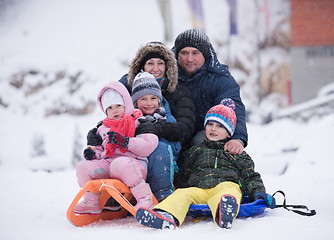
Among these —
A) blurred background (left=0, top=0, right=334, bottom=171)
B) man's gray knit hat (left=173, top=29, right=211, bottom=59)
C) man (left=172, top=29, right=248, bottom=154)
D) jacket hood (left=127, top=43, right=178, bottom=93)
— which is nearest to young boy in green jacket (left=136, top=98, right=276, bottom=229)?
man (left=172, top=29, right=248, bottom=154)

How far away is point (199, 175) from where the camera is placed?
2434mm

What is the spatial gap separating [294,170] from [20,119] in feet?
27.9

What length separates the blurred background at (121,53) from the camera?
11391mm

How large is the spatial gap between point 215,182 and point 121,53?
33.3ft

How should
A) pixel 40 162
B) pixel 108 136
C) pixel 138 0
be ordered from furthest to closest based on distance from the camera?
pixel 138 0 → pixel 40 162 → pixel 108 136

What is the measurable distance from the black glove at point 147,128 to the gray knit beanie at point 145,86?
0.22 m

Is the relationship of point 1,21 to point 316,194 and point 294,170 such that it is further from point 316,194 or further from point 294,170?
point 316,194

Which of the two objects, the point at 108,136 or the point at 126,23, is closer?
the point at 108,136

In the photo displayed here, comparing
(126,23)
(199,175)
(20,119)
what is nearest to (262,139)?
(126,23)

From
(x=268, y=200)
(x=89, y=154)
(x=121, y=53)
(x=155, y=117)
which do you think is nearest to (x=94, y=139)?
(x=89, y=154)

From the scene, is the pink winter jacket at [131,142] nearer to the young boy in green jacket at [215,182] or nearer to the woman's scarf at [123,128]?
the woman's scarf at [123,128]

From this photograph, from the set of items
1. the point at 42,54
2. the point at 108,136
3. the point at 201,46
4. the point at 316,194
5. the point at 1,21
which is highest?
the point at 1,21

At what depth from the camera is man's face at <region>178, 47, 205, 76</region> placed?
9.84 feet

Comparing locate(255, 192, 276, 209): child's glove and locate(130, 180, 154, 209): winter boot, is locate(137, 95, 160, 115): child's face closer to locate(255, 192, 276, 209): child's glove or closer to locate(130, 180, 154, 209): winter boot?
locate(130, 180, 154, 209): winter boot
